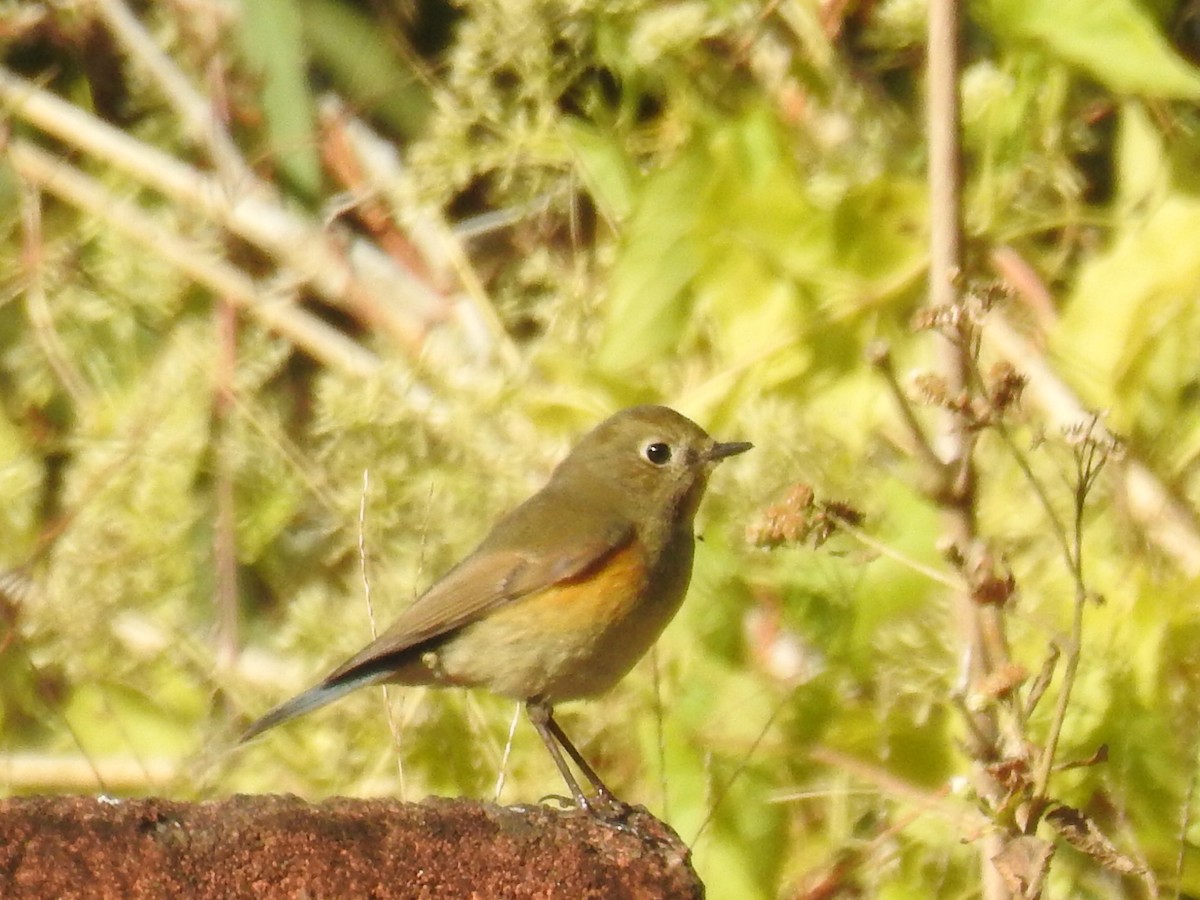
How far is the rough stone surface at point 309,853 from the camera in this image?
6.07 feet

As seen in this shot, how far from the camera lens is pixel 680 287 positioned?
352cm

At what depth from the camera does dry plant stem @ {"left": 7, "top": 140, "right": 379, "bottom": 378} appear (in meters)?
4.59

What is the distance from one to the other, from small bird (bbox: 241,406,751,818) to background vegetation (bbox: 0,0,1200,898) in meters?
0.15

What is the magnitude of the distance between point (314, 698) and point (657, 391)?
1001 mm

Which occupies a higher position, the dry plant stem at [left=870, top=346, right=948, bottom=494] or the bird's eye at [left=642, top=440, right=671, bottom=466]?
the dry plant stem at [left=870, top=346, right=948, bottom=494]

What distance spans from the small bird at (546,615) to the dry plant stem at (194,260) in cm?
129

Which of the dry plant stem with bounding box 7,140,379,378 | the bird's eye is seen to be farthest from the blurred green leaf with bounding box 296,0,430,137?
the bird's eye

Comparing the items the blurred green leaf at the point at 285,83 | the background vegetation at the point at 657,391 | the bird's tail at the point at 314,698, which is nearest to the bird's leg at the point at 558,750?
the background vegetation at the point at 657,391

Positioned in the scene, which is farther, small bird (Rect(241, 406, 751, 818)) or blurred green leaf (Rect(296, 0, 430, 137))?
blurred green leaf (Rect(296, 0, 430, 137))

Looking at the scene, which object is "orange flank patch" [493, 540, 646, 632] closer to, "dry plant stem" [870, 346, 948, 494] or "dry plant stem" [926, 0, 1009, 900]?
"dry plant stem" [926, 0, 1009, 900]

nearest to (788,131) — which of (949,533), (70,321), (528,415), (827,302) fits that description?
(827,302)

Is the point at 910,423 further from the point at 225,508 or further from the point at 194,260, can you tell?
the point at 194,260

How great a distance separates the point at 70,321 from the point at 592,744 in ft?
6.57

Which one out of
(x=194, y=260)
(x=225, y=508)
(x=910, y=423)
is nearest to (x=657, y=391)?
(x=225, y=508)
